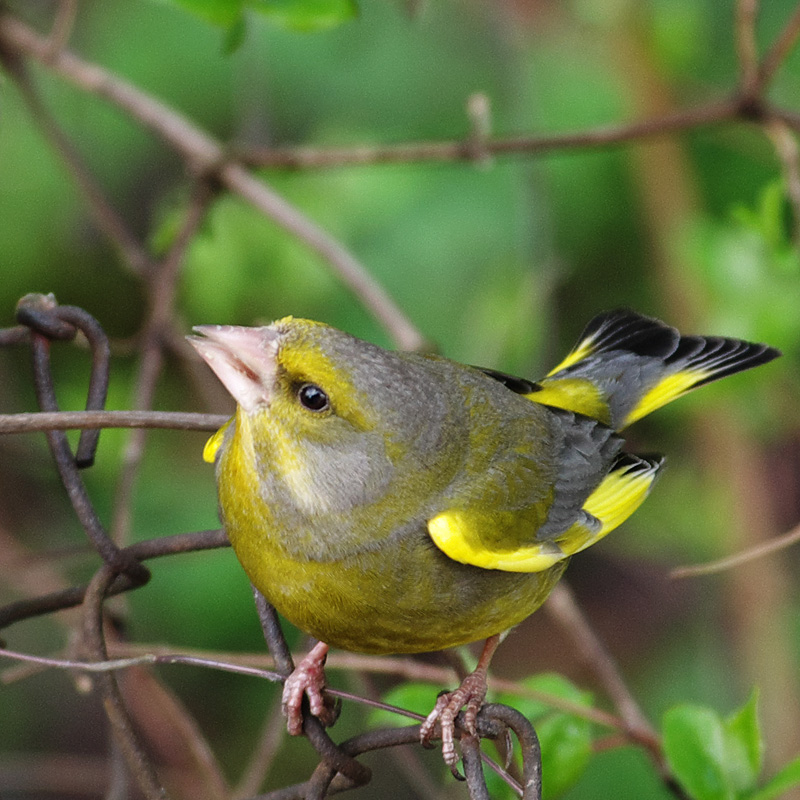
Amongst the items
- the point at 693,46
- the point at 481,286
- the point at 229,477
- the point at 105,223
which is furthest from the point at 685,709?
the point at 693,46

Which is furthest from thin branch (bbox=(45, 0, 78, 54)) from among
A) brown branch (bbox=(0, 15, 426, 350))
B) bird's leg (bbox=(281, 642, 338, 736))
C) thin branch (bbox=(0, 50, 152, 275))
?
bird's leg (bbox=(281, 642, 338, 736))

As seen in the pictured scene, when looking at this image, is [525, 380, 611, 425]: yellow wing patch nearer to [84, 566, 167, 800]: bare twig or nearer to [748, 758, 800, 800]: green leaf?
[748, 758, 800, 800]: green leaf

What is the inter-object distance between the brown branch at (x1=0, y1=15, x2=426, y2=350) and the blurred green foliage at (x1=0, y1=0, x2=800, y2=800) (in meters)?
0.67

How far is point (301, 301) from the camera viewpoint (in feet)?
13.8

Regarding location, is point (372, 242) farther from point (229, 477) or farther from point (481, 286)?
point (229, 477)

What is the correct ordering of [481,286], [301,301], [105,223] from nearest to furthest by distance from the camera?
1. [105,223]
2. [301,301]
3. [481,286]

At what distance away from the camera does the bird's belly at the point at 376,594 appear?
2.11 m

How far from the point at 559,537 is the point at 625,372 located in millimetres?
849

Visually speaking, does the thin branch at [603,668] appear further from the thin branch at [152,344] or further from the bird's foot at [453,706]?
the thin branch at [152,344]

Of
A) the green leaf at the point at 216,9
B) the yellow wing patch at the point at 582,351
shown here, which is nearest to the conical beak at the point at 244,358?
the green leaf at the point at 216,9

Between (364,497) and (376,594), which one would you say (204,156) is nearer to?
(364,497)

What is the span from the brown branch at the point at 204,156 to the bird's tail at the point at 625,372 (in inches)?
19.4

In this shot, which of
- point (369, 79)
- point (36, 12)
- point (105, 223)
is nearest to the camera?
point (105, 223)

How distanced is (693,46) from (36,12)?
2.68 meters
